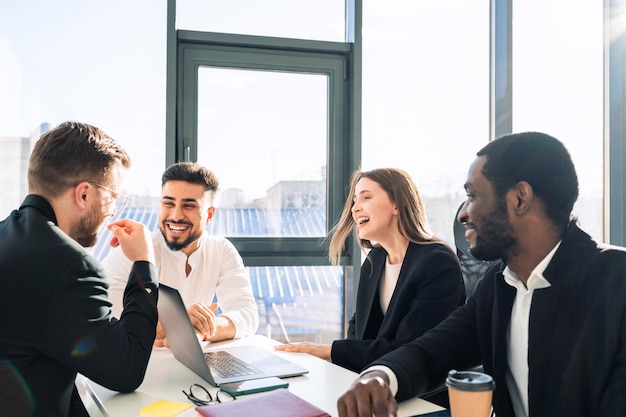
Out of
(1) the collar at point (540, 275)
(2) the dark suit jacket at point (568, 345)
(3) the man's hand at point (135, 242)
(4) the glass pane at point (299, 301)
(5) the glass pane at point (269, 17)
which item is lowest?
(4) the glass pane at point (299, 301)

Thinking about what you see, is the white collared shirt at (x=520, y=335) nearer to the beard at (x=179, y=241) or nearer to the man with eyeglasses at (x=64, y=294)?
the man with eyeglasses at (x=64, y=294)

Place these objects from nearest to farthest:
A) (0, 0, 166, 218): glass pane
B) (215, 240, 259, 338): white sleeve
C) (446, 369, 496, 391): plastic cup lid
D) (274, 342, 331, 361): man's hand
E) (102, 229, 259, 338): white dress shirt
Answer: (446, 369, 496, 391): plastic cup lid → (274, 342, 331, 361): man's hand → (215, 240, 259, 338): white sleeve → (102, 229, 259, 338): white dress shirt → (0, 0, 166, 218): glass pane

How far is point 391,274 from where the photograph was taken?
2.38 metres

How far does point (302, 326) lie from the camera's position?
349 cm

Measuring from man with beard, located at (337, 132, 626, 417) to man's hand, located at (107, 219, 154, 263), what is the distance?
71 centimetres

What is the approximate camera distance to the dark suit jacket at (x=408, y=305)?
2006mm

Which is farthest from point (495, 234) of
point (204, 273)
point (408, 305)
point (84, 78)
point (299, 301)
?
point (84, 78)

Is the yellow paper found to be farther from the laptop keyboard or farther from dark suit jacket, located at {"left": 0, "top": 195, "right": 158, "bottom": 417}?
the laptop keyboard

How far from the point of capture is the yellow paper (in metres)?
1.31

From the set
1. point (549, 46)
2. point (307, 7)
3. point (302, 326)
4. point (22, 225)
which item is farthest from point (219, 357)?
point (549, 46)

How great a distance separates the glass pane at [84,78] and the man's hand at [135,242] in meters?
1.53

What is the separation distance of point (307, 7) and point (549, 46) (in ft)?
4.85

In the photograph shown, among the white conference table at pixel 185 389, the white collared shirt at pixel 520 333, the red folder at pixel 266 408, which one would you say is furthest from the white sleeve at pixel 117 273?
the white collared shirt at pixel 520 333

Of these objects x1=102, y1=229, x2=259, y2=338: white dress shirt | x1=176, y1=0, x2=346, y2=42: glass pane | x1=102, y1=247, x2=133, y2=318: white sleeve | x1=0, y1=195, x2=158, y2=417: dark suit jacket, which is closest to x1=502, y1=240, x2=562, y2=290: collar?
x1=0, y1=195, x2=158, y2=417: dark suit jacket
